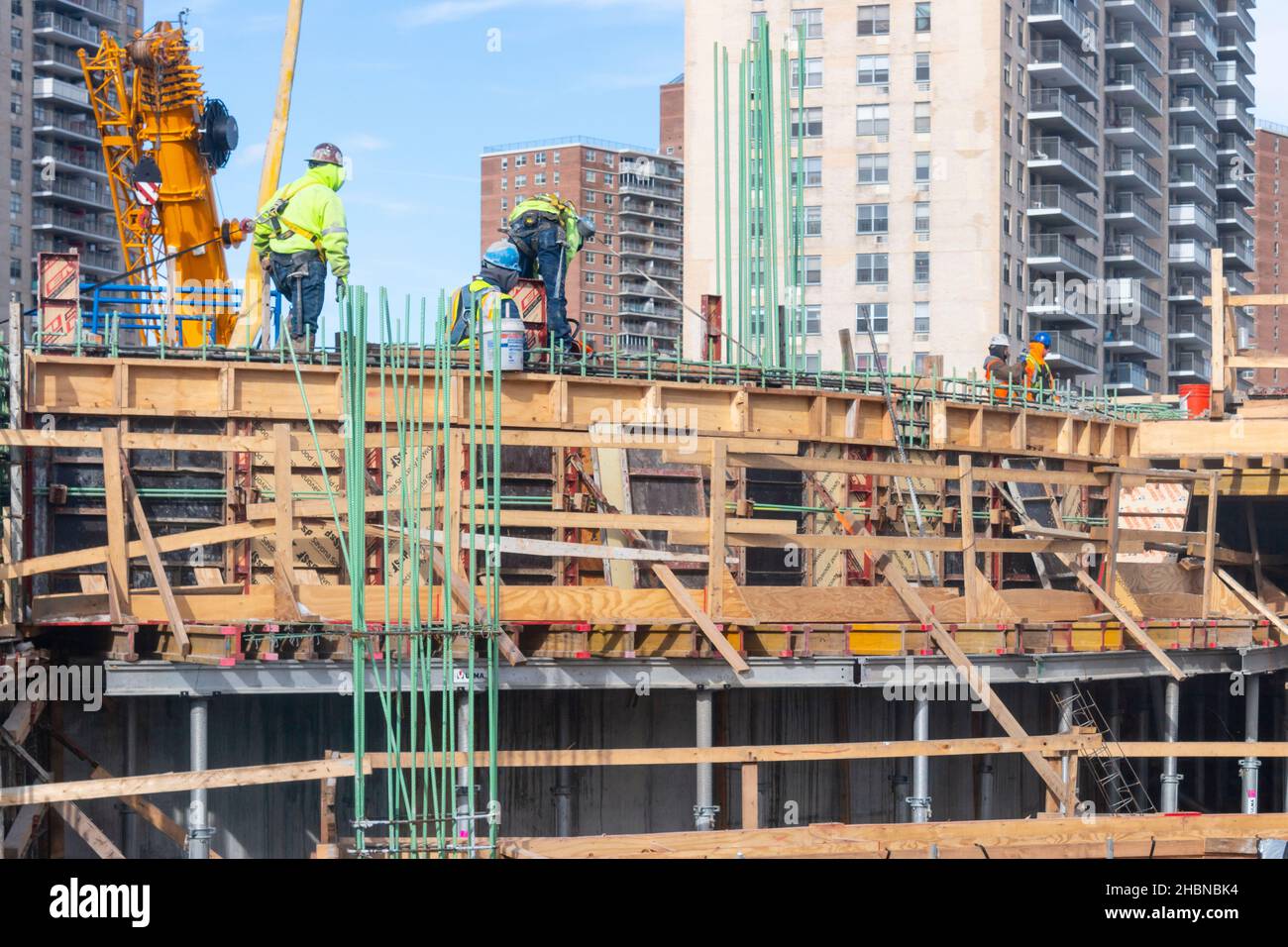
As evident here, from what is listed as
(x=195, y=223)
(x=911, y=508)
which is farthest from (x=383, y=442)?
(x=195, y=223)

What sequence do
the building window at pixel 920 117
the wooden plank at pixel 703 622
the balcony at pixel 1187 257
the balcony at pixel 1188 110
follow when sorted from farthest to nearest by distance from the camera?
the balcony at pixel 1188 110 < the balcony at pixel 1187 257 < the building window at pixel 920 117 < the wooden plank at pixel 703 622

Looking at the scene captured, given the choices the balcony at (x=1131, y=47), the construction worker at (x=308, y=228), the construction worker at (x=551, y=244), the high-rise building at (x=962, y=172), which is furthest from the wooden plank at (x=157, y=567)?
the balcony at (x=1131, y=47)

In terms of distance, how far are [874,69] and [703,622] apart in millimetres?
57721

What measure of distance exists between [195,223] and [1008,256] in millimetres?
51017

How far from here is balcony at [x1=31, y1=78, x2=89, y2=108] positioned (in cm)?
10031

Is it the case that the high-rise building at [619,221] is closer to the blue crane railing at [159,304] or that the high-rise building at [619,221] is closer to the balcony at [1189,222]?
the balcony at [1189,222]

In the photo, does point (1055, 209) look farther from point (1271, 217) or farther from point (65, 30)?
point (1271, 217)

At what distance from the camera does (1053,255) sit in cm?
7850

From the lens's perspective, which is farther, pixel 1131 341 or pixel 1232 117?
pixel 1232 117

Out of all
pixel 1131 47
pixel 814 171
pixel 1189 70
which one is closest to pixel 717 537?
pixel 814 171

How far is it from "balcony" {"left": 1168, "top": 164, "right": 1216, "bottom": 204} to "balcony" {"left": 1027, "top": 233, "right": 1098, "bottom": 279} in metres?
15.7

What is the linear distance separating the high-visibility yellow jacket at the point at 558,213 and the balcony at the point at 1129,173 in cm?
6485

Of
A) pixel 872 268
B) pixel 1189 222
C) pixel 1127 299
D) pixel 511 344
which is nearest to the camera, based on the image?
pixel 511 344

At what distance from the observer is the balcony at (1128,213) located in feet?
280
